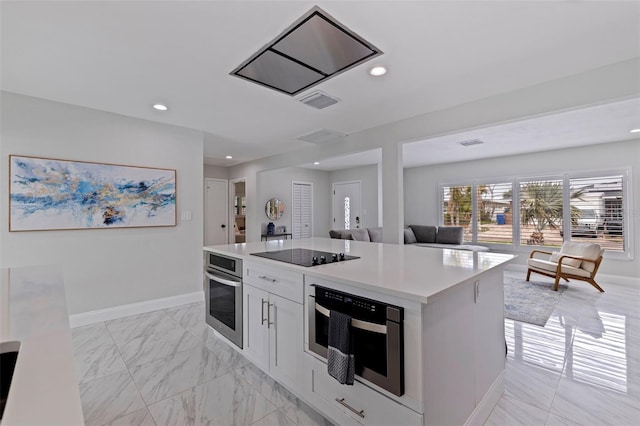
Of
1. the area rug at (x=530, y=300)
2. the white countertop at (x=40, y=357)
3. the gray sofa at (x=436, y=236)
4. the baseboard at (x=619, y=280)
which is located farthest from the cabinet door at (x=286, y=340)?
the baseboard at (x=619, y=280)

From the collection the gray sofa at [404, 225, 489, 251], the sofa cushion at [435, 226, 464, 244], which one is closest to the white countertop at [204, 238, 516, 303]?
the gray sofa at [404, 225, 489, 251]

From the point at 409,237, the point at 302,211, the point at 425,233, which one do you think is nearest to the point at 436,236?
the point at 425,233

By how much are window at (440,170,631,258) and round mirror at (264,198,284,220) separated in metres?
4.21

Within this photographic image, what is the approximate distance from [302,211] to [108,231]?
5.32m

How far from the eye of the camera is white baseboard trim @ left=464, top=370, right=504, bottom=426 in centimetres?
160

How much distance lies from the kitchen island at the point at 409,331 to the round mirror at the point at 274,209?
512 centimetres

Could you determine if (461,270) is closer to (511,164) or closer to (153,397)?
(153,397)

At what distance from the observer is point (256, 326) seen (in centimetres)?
214

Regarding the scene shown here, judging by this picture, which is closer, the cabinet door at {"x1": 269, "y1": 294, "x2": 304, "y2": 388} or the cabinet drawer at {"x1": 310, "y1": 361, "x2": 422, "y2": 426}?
the cabinet drawer at {"x1": 310, "y1": 361, "x2": 422, "y2": 426}

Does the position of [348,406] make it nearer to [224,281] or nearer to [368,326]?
[368,326]

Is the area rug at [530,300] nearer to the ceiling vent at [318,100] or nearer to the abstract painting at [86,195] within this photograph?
the ceiling vent at [318,100]

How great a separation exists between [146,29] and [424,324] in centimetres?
239

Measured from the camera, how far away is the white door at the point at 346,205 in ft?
26.8

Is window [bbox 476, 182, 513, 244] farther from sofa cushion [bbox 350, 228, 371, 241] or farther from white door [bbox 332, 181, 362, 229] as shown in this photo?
white door [bbox 332, 181, 362, 229]
